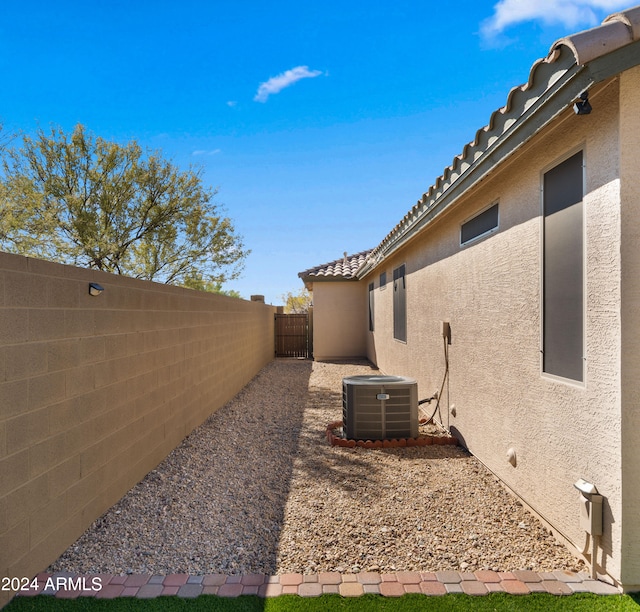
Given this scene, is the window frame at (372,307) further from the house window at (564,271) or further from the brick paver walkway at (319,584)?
the brick paver walkway at (319,584)

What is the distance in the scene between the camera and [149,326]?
5246mm

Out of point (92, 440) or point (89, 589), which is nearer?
point (89, 589)

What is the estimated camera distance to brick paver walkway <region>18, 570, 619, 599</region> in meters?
2.84

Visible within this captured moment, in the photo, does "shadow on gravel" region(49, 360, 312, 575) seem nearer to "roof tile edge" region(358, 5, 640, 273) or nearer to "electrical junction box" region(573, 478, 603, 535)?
"electrical junction box" region(573, 478, 603, 535)

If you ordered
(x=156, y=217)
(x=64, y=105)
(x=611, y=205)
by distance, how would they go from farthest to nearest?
(x=156, y=217), (x=64, y=105), (x=611, y=205)

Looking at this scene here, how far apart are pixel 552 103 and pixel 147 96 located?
15970 millimetres

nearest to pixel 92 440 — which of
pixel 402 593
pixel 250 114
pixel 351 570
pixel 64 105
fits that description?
pixel 351 570

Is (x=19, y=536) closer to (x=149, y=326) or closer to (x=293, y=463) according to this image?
(x=149, y=326)

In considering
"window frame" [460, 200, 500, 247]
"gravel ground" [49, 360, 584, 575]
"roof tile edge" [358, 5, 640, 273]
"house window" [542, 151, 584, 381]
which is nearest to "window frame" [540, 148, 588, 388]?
"house window" [542, 151, 584, 381]

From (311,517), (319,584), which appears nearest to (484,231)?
(311,517)

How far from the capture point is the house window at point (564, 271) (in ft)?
10.3

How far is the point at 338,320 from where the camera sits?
57.1 ft

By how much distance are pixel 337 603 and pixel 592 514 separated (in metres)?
1.64

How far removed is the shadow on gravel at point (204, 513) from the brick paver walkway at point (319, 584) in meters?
0.12
